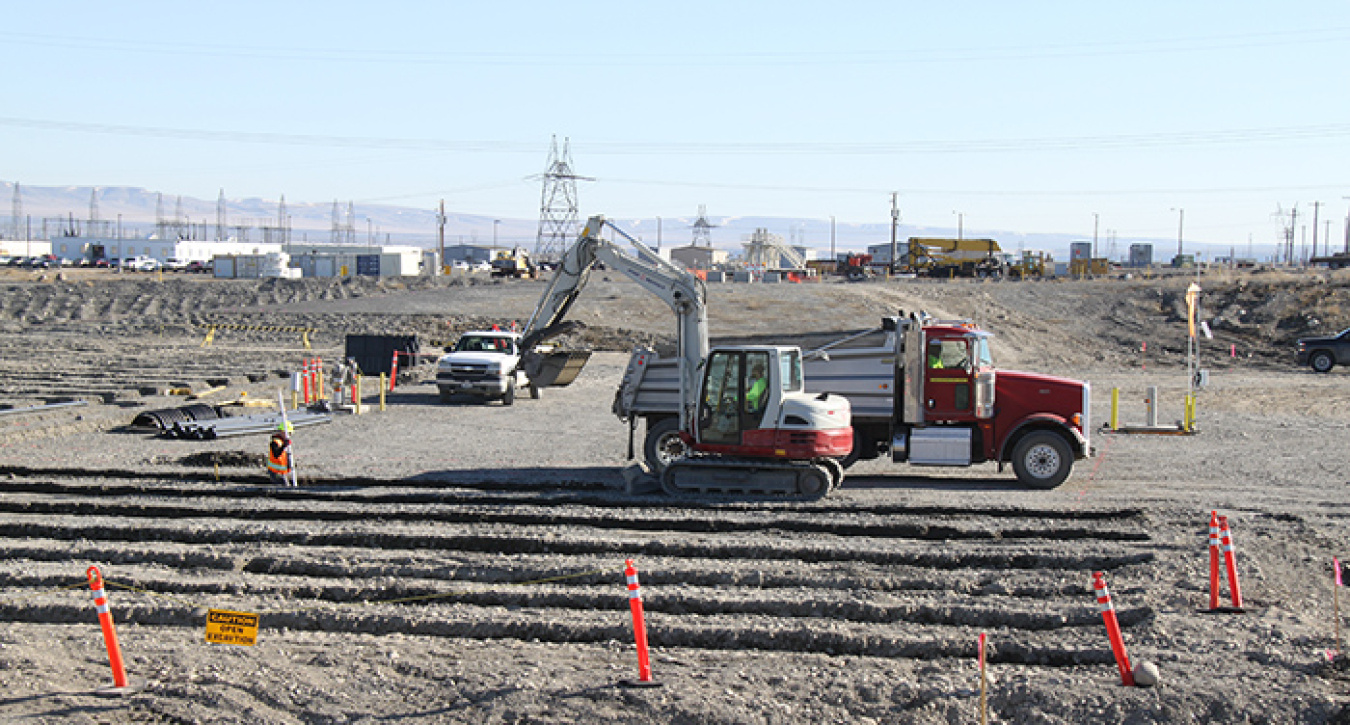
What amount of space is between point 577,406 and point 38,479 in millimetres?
12714

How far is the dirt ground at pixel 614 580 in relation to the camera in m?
8.13

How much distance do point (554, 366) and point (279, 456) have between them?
23.7 ft

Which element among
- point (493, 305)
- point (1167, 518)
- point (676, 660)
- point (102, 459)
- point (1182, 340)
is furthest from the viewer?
point (493, 305)

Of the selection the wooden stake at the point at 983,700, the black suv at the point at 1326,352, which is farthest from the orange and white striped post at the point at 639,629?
the black suv at the point at 1326,352

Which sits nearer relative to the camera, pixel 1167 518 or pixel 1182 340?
pixel 1167 518

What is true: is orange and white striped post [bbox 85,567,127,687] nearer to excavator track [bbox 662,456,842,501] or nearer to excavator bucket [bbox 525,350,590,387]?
excavator track [bbox 662,456,842,501]

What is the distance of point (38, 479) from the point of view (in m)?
16.3

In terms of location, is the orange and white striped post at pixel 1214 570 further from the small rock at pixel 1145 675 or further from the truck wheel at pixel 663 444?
the truck wheel at pixel 663 444

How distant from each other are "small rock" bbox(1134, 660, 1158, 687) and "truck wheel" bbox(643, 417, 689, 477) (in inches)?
370

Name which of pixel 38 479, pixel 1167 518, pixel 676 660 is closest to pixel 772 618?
pixel 676 660

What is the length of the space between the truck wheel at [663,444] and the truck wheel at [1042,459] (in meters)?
4.95

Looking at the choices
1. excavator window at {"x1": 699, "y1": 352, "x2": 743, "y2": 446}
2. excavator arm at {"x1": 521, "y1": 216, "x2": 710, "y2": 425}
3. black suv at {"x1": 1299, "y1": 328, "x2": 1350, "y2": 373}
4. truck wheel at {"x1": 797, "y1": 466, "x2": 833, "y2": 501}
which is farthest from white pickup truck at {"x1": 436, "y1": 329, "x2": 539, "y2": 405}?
black suv at {"x1": 1299, "y1": 328, "x2": 1350, "y2": 373}

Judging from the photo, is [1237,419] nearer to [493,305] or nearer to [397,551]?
[397,551]

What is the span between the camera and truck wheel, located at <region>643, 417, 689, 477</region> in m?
17.1
